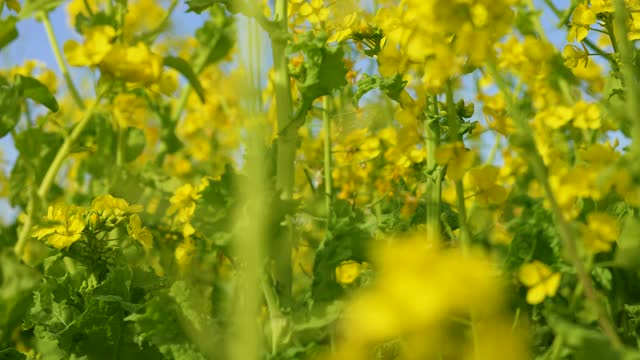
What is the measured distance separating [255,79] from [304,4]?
1400 millimetres

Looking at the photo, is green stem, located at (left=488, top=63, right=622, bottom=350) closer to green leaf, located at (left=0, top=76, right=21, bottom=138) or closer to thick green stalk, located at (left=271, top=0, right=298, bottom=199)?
Result: thick green stalk, located at (left=271, top=0, right=298, bottom=199)

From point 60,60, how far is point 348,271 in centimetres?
149

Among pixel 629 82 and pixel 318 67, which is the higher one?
pixel 318 67

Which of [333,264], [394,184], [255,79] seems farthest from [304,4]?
[255,79]

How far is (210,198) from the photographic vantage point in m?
1.74

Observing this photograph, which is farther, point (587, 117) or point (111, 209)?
point (587, 117)

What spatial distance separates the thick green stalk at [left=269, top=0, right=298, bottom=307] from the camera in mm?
1836

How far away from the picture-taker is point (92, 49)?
146cm

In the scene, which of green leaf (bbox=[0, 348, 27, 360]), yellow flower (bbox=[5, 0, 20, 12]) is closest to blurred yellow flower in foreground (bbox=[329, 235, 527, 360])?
green leaf (bbox=[0, 348, 27, 360])

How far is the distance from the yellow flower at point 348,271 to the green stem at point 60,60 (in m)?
1.34

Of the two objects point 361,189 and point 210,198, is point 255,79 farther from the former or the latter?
point 361,189

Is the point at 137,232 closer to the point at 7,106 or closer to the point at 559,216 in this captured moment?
the point at 7,106

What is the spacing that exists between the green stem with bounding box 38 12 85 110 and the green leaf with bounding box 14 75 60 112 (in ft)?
3.04

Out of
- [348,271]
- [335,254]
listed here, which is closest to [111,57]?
[335,254]
